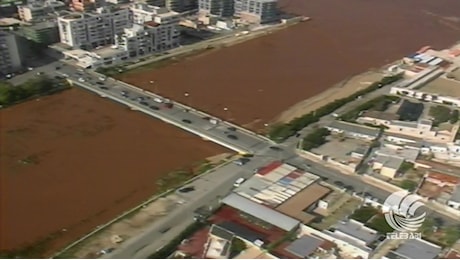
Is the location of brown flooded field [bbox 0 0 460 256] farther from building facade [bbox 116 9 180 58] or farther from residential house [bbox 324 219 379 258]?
residential house [bbox 324 219 379 258]

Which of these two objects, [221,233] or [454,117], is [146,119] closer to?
[221,233]

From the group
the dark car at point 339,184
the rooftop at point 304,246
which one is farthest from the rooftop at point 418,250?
the dark car at point 339,184

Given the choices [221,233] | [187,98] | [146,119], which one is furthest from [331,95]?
[221,233]

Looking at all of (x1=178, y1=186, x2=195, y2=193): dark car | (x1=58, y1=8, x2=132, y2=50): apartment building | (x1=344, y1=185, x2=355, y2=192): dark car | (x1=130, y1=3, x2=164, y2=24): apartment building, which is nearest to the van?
(x1=178, y1=186, x2=195, y2=193): dark car

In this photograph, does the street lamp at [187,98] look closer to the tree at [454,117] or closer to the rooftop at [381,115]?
the rooftop at [381,115]

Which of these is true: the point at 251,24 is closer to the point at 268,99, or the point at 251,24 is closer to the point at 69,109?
the point at 268,99

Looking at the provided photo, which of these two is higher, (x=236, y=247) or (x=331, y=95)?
(x=236, y=247)
